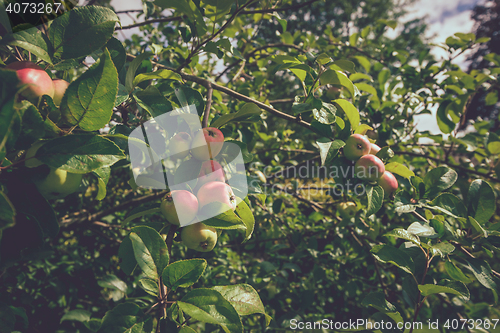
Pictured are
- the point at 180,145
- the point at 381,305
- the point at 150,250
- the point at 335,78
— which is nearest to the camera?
the point at 150,250

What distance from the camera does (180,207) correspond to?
67cm

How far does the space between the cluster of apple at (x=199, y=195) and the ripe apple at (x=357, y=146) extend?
50 centimetres

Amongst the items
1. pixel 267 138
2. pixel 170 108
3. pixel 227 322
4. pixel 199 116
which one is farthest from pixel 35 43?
pixel 267 138

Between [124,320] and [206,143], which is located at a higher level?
[206,143]

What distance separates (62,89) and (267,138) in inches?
60.3

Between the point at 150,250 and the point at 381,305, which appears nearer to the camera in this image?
the point at 150,250

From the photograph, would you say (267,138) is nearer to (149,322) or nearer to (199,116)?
(199,116)

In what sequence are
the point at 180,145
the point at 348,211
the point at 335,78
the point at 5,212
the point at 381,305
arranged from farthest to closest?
the point at 348,211, the point at 335,78, the point at 381,305, the point at 180,145, the point at 5,212

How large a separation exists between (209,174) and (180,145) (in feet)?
0.42

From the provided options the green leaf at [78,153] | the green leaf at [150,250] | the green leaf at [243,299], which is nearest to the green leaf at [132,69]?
the green leaf at [78,153]

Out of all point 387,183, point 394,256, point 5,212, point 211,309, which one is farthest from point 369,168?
point 5,212

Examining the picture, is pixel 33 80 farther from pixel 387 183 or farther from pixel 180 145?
pixel 387 183

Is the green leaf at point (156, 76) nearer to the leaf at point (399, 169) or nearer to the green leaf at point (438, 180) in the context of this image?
the leaf at point (399, 169)

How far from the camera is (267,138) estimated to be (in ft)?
6.76
